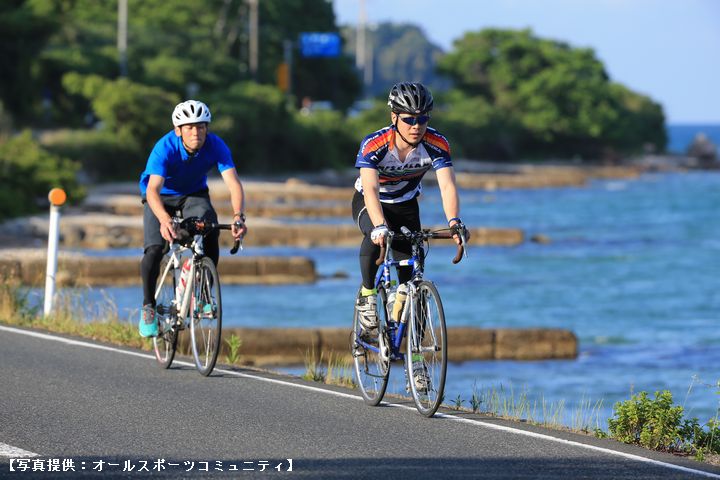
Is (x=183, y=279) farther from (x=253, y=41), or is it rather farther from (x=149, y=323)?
(x=253, y=41)

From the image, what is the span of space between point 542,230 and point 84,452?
52.4m

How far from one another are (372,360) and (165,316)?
2.31m

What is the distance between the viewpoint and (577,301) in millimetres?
36094

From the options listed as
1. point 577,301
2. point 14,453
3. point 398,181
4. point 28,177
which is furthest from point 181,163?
point 28,177

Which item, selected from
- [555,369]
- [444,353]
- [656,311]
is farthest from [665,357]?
[444,353]

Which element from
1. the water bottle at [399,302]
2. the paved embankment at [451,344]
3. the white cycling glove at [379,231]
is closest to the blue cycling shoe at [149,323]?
the water bottle at [399,302]

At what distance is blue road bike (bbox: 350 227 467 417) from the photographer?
8492 mm

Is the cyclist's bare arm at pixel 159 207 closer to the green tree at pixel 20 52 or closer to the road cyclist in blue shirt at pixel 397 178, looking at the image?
the road cyclist in blue shirt at pixel 397 178

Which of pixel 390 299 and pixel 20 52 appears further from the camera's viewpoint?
pixel 20 52

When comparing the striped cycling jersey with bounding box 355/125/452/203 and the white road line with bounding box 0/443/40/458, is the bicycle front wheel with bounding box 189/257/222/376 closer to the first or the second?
the striped cycling jersey with bounding box 355/125/452/203

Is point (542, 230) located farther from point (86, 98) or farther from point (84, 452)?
point (84, 452)

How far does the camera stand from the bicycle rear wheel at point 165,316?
35.4 ft

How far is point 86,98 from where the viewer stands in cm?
6669

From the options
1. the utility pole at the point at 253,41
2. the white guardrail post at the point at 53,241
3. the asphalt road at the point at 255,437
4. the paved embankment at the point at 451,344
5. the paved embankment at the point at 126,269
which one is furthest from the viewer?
the utility pole at the point at 253,41
